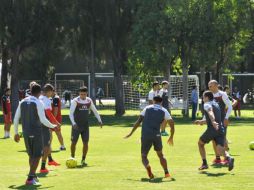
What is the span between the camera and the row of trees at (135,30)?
45.9 metres

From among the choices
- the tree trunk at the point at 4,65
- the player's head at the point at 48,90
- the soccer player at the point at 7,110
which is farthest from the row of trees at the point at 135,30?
the player's head at the point at 48,90

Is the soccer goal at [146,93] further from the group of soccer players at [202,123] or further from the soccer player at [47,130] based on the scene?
the group of soccer players at [202,123]

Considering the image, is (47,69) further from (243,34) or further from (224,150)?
(224,150)

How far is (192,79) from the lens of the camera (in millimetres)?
53250

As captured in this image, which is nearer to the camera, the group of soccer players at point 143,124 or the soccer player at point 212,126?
the group of soccer players at point 143,124

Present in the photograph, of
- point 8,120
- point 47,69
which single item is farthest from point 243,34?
point 8,120

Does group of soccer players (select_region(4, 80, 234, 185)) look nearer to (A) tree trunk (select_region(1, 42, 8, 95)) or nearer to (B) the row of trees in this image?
(B) the row of trees

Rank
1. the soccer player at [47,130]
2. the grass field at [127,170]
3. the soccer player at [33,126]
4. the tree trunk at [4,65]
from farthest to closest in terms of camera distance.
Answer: the tree trunk at [4,65]
the soccer player at [47,130]
the soccer player at [33,126]
the grass field at [127,170]

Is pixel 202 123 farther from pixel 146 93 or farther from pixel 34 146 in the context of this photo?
pixel 146 93

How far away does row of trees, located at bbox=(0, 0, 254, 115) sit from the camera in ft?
151

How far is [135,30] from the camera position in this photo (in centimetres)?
4603

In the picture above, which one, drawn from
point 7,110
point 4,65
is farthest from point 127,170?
point 4,65

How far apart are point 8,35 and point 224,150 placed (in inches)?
1294

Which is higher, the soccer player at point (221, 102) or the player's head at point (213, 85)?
the player's head at point (213, 85)
